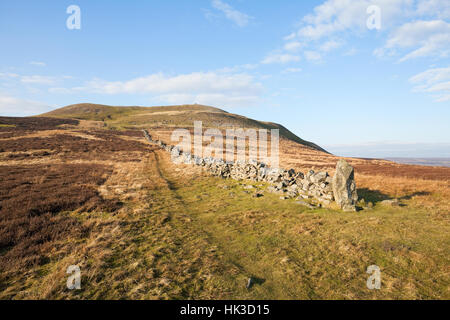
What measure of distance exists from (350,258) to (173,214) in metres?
10.2

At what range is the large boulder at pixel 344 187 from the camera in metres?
14.5

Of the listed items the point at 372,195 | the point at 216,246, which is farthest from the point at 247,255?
the point at 372,195

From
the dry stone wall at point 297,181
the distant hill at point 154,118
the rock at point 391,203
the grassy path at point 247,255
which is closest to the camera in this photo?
the grassy path at point 247,255

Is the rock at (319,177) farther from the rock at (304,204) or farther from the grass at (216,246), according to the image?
the grass at (216,246)

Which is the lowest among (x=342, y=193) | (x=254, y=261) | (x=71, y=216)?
(x=254, y=261)

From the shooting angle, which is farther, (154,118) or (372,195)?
(154,118)

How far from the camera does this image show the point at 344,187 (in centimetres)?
1480

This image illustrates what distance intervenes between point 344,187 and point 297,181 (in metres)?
4.67

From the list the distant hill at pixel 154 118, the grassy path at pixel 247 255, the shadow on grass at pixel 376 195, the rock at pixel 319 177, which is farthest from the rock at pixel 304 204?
the distant hill at pixel 154 118

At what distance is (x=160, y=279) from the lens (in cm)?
711

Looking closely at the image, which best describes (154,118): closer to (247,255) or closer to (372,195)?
(372,195)
